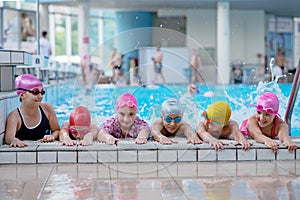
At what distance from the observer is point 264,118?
16.0 ft

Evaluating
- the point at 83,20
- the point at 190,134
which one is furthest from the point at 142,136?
the point at 83,20

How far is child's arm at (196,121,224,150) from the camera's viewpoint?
4605 mm

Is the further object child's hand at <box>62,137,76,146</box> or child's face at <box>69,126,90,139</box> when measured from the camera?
child's face at <box>69,126,90,139</box>

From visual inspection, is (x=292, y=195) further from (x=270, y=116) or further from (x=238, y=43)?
(x=238, y=43)

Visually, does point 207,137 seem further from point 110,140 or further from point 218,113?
point 110,140

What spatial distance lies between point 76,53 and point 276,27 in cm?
1131

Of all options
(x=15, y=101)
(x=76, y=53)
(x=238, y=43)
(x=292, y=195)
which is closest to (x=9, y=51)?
Answer: (x=15, y=101)

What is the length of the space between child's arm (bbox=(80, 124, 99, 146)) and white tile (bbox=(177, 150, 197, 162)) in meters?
0.75

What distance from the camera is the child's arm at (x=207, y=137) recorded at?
15.1 ft

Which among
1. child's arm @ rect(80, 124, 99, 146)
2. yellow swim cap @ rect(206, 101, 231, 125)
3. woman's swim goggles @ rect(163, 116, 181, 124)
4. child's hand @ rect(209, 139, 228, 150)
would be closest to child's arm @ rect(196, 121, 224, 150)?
child's hand @ rect(209, 139, 228, 150)

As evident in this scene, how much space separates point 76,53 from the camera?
31.9m

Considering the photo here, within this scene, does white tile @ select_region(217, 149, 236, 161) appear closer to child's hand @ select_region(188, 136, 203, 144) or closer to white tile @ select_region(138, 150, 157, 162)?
child's hand @ select_region(188, 136, 203, 144)

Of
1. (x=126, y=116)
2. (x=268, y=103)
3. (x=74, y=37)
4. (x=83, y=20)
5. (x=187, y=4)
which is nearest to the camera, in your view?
(x=268, y=103)

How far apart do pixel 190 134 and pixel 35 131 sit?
1.40 m
